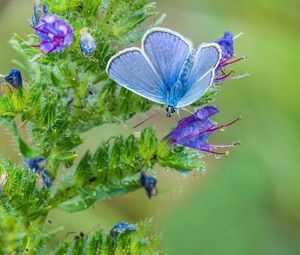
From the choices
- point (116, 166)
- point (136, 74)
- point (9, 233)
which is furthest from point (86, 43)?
point (9, 233)

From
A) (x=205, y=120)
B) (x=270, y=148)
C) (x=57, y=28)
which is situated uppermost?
(x=57, y=28)

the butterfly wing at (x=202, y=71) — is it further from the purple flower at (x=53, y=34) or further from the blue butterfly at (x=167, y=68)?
the purple flower at (x=53, y=34)

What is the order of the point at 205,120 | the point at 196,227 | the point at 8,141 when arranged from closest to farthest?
the point at 205,120
the point at 196,227
the point at 8,141

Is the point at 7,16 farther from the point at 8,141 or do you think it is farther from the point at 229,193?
the point at 229,193

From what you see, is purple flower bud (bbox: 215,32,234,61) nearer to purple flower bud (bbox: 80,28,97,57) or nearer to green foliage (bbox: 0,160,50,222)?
purple flower bud (bbox: 80,28,97,57)

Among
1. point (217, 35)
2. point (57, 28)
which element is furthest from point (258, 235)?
point (57, 28)

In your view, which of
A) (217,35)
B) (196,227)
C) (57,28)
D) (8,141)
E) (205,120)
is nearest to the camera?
(57,28)

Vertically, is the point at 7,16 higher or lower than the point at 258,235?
higher
